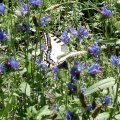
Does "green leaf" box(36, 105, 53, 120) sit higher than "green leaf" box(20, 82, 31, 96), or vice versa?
"green leaf" box(20, 82, 31, 96)

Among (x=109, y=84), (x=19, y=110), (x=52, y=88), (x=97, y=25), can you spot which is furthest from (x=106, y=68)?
(x=97, y=25)

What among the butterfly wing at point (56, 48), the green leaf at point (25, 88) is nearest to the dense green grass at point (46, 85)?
the green leaf at point (25, 88)

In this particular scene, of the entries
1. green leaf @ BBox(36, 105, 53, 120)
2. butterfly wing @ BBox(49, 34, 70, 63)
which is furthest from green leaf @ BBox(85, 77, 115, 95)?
butterfly wing @ BBox(49, 34, 70, 63)

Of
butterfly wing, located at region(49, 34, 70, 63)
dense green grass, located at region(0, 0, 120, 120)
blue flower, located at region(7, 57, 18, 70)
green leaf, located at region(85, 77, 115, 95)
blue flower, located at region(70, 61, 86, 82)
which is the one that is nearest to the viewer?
green leaf, located at region(85, 77, 115, 95)

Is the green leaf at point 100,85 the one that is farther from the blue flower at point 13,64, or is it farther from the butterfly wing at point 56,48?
the butterfly wing at point 56,48

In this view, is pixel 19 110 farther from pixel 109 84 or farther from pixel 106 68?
pixel 109 84

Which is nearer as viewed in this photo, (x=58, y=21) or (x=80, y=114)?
(x=80, y=114)

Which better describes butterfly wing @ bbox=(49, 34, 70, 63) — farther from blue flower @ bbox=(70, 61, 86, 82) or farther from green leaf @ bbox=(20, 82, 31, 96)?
blue flower @ bbox=(70, 61, 86, 82)

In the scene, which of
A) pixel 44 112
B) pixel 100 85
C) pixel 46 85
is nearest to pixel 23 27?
pixel 46 85

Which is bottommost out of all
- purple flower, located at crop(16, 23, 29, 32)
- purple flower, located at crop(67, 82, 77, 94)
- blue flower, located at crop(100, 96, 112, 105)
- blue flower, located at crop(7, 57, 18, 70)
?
blue flower, located at crop(100, 96, 112, 105)

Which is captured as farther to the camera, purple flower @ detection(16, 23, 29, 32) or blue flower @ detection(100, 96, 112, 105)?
purple flower @ detection(16, 23, 29, 32)

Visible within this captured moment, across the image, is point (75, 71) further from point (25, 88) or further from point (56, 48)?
point (56, 48)
